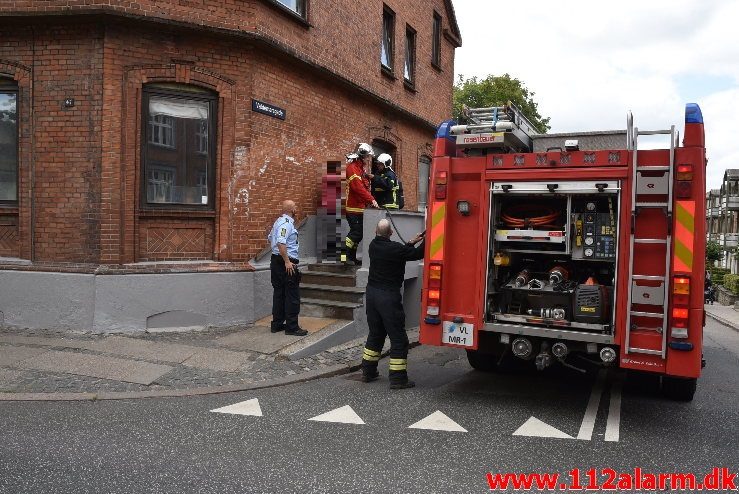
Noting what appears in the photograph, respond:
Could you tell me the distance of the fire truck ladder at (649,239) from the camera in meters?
5.29

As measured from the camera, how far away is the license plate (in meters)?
6.10

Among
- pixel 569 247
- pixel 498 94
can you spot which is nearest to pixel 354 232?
pixel 569 247

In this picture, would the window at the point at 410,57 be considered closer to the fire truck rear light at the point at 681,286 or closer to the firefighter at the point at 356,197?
the firefighter at the point at 356,197

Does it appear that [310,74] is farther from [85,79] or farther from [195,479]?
[195,479]

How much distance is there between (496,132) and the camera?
626cm

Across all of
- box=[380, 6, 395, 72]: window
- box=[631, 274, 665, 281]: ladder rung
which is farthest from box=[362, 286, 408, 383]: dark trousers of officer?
box=[380, 6, 395, 72]: window

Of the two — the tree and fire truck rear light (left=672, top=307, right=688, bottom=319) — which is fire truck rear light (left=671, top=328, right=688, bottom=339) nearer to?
fire truck rear light (left=672, top=307, right=688, bottom=319)

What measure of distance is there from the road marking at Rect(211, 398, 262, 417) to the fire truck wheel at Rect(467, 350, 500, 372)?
2657 mm

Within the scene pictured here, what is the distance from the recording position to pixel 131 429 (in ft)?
16.9

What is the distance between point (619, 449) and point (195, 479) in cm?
316

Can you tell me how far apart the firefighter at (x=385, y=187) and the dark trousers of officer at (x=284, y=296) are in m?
2.39

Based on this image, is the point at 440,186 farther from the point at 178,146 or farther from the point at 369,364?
the point at 178,146

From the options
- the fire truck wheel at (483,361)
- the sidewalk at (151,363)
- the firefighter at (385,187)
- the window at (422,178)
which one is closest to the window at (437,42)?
the window at (422,178)

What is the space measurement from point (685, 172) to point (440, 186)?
217 centimetres
